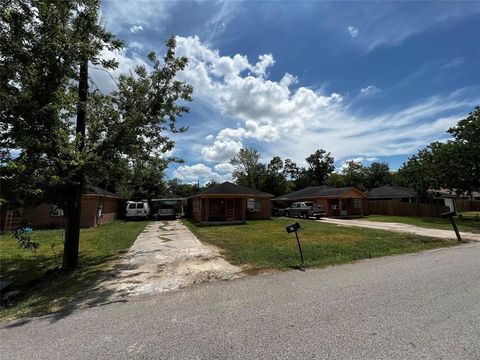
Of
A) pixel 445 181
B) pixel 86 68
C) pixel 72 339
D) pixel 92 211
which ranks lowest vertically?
pixel 72 339

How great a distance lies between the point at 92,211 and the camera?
20031 mm

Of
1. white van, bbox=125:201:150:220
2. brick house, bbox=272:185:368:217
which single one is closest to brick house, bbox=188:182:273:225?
white van, bbox=125:201:150:220

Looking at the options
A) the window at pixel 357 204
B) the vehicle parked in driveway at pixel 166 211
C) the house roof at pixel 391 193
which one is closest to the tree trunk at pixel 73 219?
the vehicle parked in driveway at pixel 166 211

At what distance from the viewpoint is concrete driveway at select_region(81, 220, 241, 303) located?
5824 mm

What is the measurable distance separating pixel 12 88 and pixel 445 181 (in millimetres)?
30409

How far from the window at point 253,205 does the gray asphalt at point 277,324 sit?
20.8 meters

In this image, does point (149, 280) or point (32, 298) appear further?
point (149, 280)

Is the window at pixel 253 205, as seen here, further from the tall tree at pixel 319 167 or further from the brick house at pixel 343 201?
the tall tree at pixel 319 167

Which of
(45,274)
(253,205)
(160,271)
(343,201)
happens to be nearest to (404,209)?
(343,201)

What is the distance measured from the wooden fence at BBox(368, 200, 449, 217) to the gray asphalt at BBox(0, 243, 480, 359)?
25.0 m

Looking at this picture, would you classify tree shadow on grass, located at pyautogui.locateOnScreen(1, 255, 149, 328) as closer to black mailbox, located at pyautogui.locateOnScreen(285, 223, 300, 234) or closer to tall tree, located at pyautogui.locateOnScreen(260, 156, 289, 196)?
black mailbox, located at pyautogui.locateOnScreen(285, 223, 300, 234)

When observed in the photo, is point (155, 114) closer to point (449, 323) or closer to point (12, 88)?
point (12, 88)

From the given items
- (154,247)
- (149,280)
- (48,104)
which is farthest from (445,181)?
(48,104)

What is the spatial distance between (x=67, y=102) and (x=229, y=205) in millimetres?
18894
